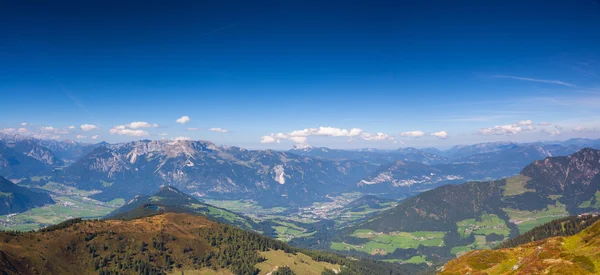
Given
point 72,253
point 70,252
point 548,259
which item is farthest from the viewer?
point 72,253

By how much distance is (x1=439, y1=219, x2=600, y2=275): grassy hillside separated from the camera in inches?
3637

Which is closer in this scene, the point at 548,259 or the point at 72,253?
the point at 548,259

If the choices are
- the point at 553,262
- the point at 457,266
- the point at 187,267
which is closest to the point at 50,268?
the point at 187,267

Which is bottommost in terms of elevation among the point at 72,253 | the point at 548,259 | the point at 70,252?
the point at 72,253

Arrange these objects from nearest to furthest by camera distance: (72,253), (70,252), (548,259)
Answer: (548,259)
(70,252)
(72,253)

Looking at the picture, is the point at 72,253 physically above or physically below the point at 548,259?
below

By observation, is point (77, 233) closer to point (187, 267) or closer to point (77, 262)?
point (77, 262)

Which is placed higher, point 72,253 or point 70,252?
point 70,252

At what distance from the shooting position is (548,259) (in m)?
105

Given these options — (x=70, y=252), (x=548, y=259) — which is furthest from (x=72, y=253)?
(x=548, y=259)

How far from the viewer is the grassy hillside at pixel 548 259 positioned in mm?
92375

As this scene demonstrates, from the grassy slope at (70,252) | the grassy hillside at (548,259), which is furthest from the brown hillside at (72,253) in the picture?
the grassy hillside at (548,259)

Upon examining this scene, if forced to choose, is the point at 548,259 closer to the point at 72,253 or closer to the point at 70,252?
the point at 72,253

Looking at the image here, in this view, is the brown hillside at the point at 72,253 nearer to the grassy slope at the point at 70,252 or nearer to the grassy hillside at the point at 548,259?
the grassy slope at the point at 70,252
